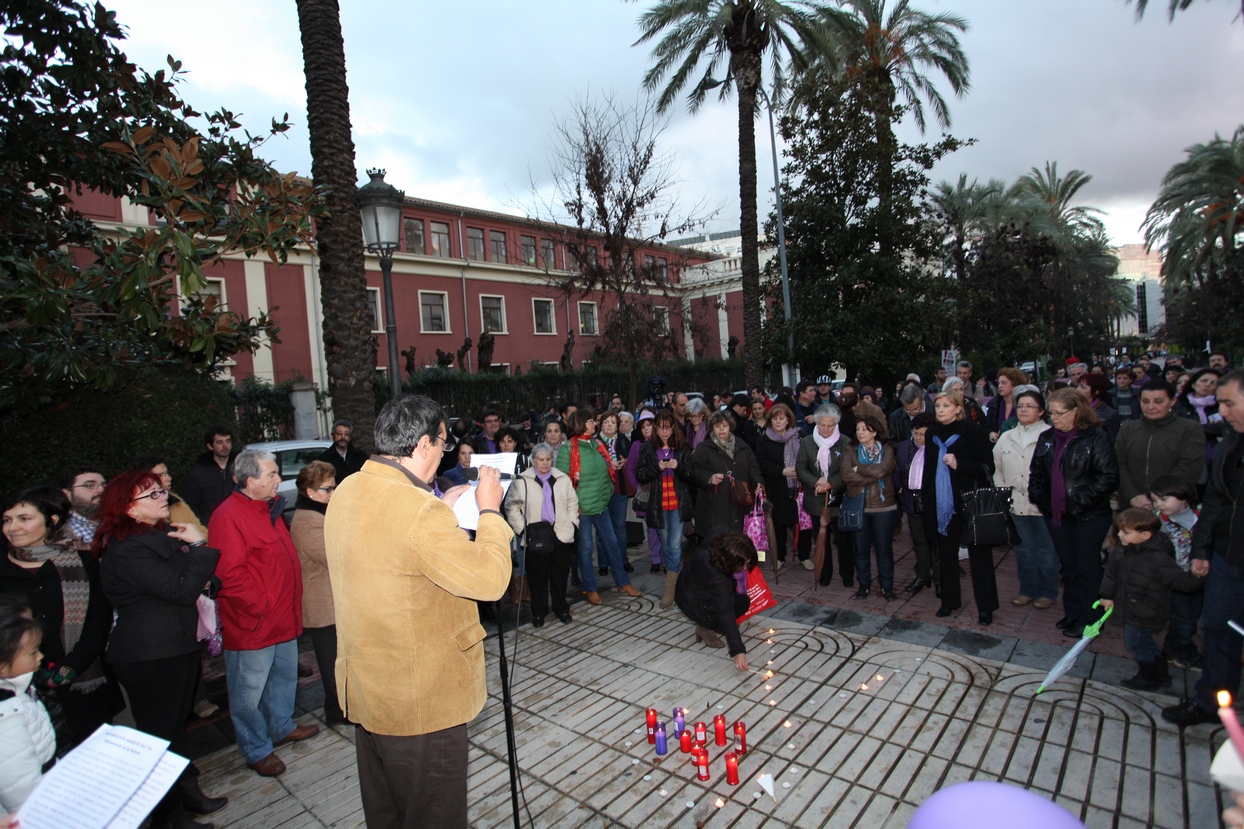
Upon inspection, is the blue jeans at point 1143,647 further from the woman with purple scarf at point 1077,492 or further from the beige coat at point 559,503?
the beige coat at point 559,503

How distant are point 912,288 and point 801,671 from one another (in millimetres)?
11147

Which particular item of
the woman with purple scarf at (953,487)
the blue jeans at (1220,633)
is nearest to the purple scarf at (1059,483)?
the woman with purple scarf at (953,487)

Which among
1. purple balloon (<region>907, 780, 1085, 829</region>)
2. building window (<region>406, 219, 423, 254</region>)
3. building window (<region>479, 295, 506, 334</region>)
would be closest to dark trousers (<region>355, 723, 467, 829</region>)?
purple balloon (<region>907, 780, 1085, 829</region>)

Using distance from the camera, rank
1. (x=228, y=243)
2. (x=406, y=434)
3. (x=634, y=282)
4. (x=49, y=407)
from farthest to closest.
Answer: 1. (x=634, y=282)
2. (x=49, y=407)
3. (x=228, y=243)
4. (x=406, y=434)

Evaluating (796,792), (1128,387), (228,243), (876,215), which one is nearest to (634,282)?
(876,215)

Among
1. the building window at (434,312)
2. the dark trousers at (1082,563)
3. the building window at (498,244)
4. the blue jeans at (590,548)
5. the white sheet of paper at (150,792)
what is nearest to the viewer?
the white sheet of paper at (150,792)

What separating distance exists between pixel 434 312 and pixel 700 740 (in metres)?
32.1

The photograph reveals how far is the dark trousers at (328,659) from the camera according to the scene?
15.2 feet

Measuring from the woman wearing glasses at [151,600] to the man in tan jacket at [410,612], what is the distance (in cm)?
146

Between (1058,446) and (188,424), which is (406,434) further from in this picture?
(188,424)

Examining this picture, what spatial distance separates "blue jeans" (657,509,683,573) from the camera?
22.4 feet

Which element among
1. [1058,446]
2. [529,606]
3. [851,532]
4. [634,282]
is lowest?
[529,606]

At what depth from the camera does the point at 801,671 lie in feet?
16.5

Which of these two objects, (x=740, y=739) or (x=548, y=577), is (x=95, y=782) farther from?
(x=548, y=577)
